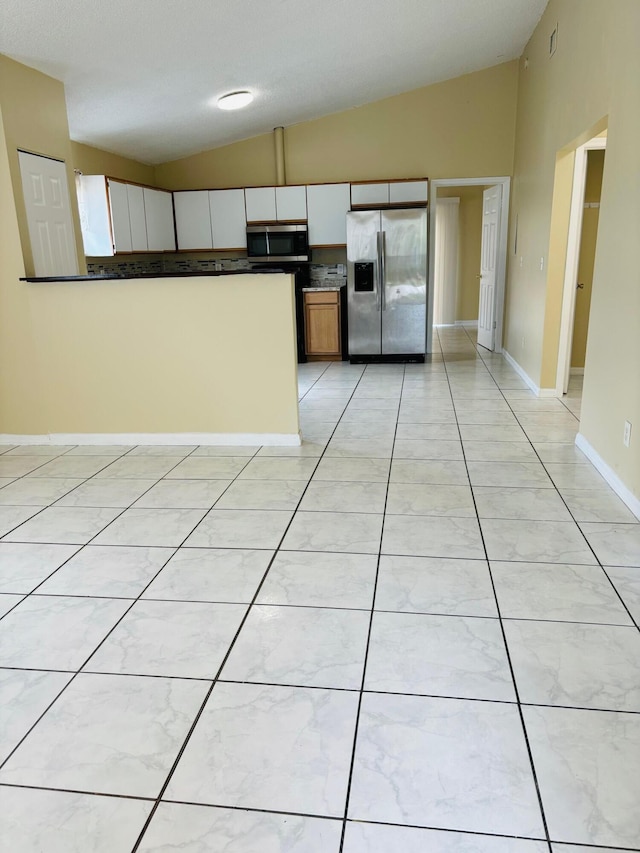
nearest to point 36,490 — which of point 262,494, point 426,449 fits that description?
point 262,494

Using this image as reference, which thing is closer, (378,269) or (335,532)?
(335,532)

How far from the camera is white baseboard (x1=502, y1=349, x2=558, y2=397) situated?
5.13 metres

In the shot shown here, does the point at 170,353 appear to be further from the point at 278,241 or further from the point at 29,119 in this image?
the point at 278,241

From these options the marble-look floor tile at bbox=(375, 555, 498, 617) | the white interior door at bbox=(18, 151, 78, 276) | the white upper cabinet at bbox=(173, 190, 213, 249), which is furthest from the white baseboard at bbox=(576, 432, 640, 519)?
the white upper cabinet at bbox=(173, 190, 213, 249)

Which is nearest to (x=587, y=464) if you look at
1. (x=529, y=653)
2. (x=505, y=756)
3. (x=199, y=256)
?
(x=529, y=653)

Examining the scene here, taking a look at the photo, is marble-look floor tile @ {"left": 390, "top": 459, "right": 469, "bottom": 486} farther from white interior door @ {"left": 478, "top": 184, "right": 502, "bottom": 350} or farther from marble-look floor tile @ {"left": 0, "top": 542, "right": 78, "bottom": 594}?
white interior door @ {"left": 478, "top": 184, "right": 502, "bottom": 350}

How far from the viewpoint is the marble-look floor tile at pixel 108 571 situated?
2301 mm

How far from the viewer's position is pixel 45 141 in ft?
12.9

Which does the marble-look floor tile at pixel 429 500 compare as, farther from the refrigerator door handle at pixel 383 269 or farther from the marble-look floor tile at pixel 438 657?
the refrigerator door handle at pixel 383 269

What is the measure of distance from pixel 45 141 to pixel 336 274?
4.06 metres

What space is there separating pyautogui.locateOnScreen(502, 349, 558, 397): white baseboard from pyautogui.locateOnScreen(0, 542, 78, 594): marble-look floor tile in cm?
388

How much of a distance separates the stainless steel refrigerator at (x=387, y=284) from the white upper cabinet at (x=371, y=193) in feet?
1.10

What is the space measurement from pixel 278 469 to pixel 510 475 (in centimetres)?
128

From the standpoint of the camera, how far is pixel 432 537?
2652 mm
